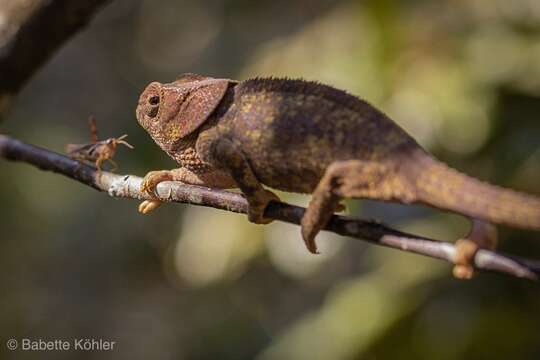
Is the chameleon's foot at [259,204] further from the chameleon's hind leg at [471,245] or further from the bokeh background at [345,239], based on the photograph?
the bokeh background at [345,239]

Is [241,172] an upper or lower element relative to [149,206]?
upper

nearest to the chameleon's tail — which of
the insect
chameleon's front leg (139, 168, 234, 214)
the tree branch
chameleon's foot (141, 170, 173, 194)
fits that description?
chameleon's front leg (139, 168, 234, 214)

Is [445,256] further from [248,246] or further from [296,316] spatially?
[296,316]

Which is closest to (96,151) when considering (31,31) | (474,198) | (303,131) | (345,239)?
(31,31)

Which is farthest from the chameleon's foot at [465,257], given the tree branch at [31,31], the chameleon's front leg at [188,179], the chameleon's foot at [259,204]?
the tree branch at [31,31]

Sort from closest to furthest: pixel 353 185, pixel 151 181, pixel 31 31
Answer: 1. pixel 353 185
2. pixel 151 181
3. pixel 31 31

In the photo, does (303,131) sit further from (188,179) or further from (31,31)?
(31,31)

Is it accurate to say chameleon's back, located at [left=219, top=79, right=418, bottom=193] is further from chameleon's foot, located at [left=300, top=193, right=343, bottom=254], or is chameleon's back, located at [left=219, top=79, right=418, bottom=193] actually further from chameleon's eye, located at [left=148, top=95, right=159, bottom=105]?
chameleon's eye, located at [left=148, top=95, right=159, bottom=105]
